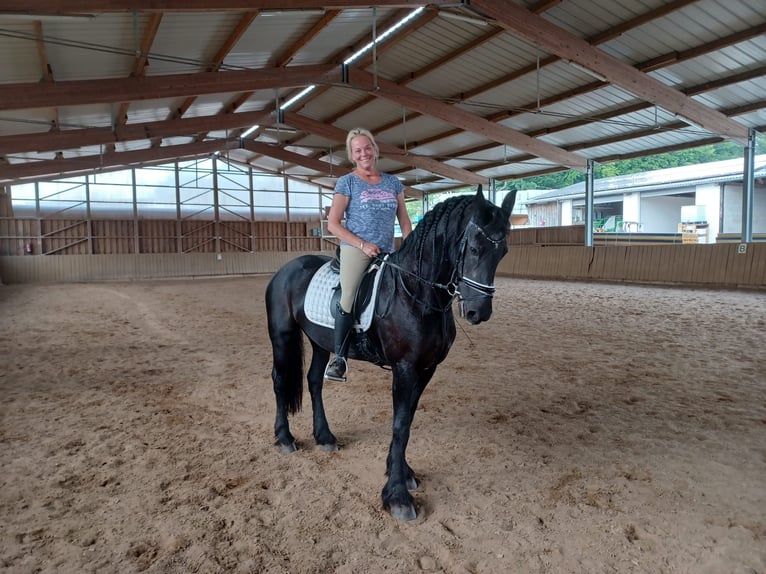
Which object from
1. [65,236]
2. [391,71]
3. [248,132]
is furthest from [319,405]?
[65,236]

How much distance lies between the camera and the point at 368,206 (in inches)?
107

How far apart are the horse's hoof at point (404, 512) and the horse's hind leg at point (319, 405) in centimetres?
90

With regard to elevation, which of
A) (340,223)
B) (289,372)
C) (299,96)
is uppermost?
(299,96)

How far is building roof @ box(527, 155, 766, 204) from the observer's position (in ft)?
66.1

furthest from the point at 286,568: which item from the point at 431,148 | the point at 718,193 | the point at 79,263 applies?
the point at 718,193

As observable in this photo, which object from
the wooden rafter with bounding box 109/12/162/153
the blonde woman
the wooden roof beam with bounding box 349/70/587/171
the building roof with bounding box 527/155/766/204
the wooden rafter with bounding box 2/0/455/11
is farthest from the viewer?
the building roof with bounding box 527/155/766/204

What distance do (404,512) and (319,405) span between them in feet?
3.60

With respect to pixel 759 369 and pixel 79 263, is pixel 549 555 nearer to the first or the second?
pixel 759 369

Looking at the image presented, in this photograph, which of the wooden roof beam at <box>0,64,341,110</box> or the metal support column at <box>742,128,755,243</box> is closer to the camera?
the wooden roof beam at <box>0,64,341,110</box>

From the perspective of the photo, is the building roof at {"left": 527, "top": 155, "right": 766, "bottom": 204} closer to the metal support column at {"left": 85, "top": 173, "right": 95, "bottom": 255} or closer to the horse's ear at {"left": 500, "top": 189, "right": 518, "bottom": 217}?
the horse's ear at {"left": 500, "top": 189, "right": 518, "bottom": 217}

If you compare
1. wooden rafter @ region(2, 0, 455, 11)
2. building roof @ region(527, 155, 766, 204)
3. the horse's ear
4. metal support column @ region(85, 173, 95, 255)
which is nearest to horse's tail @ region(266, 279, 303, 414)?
the horse's ear

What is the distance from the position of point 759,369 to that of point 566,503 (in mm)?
3837

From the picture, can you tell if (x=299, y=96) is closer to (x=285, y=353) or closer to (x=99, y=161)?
(x=99, y=161)

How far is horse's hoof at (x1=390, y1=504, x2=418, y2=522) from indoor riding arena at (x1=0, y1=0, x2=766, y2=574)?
0.12 ft
